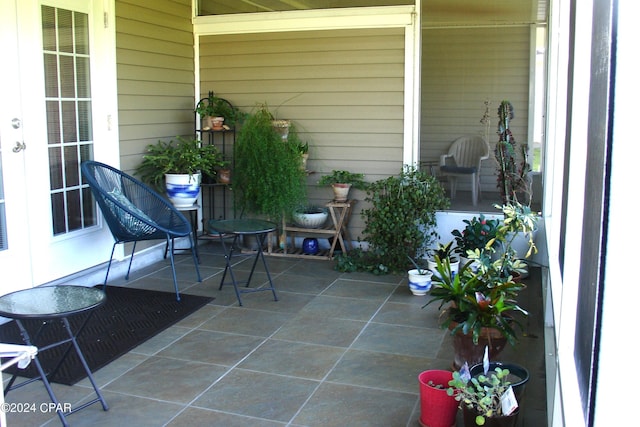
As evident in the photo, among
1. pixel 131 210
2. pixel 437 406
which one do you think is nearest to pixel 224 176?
pixel 131 210

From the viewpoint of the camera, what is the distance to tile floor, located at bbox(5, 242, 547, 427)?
2.76 metres

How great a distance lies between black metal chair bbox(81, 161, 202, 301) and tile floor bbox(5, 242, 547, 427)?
464mm

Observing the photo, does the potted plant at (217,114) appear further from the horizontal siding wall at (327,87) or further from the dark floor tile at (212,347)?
the dark floor tile at (212,347)

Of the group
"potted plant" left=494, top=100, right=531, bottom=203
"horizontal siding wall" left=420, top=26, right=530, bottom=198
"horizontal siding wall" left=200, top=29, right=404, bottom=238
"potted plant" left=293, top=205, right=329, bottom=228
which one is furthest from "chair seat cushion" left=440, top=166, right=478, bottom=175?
"potted plant" left=293, top=205, right=329, bottom=228

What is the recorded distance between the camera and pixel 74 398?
2898 millimetres

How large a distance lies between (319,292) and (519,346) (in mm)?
1568

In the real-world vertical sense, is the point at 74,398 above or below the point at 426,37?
below

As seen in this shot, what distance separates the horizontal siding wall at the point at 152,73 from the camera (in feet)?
16.2

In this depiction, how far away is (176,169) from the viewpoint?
17.0 feet

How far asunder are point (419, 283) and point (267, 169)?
1631 mm

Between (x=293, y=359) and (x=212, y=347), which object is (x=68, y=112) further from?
(x=293, y=359)

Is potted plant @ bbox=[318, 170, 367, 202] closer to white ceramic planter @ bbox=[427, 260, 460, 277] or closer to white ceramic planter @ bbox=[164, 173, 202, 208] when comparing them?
white ceramic planter @ bbox=[427, 260, 460, 277]

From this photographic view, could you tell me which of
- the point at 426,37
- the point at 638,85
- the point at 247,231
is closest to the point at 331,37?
the point at 426,37

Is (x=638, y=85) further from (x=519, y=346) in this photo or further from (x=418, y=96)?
(x=418, y=96)
